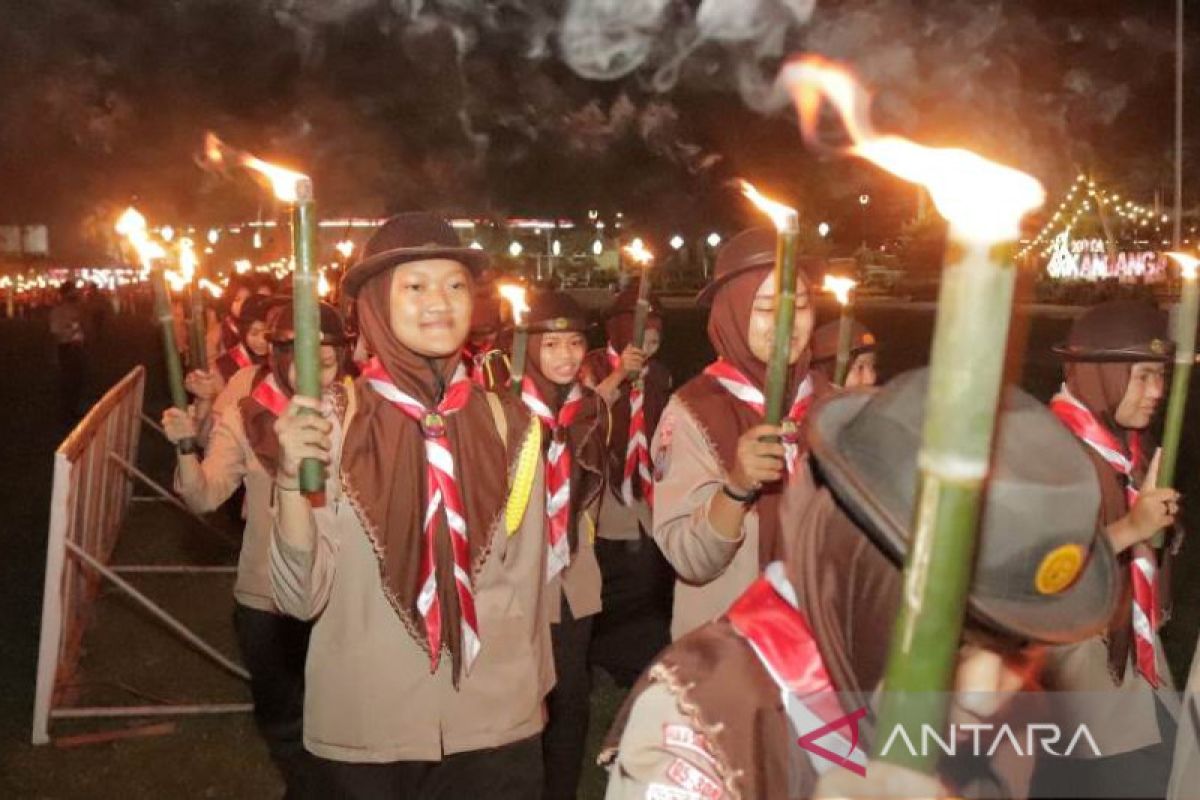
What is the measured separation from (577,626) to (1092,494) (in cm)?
389

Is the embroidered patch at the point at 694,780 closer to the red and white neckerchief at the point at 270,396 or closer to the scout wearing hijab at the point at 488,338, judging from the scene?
the red and white neckerchief at the point at 270,396

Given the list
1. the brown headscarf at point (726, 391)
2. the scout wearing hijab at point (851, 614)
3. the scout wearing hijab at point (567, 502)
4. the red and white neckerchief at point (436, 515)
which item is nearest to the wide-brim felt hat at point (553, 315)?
the scout wearing hijab at point (567, 502)

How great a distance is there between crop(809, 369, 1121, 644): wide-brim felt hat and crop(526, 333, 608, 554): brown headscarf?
3.88 m

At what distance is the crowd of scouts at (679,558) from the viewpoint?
5.10 ft

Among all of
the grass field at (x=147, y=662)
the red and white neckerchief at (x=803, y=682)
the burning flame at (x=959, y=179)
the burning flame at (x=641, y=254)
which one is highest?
the burning flame at (x=959, y=179)

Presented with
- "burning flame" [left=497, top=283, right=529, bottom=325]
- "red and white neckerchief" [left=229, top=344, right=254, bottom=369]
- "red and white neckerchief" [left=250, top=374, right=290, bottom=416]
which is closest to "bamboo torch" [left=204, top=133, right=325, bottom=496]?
"burning flame" [left=497, top=283, right=529, bottom=325]

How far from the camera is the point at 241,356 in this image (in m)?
8.85

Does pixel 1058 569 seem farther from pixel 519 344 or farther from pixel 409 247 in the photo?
pixel 519 344

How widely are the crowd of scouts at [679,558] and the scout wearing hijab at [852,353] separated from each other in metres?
1.48

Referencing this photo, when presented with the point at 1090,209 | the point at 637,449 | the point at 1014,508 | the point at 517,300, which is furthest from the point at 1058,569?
the point at 1090,209

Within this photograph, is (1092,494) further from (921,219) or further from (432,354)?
(921,219)

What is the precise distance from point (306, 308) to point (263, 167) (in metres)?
0.78

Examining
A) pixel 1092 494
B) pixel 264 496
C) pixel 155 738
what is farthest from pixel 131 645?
pixel 1092 494

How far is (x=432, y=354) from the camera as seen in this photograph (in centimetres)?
359
